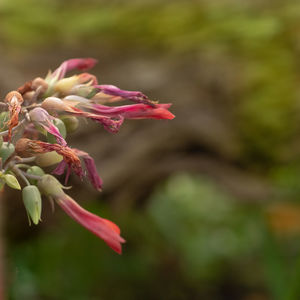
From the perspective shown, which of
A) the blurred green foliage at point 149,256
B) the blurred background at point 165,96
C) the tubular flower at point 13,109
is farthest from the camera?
the blurred green foliage at point 149,256

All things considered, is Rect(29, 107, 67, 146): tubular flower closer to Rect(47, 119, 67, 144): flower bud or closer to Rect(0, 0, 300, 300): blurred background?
Rect(47, 119, 67, 144): flower bud

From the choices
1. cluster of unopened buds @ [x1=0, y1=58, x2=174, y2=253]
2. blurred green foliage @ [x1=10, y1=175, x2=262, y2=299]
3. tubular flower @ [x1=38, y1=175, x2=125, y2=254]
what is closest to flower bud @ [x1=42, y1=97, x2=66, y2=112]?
cluster of unopened buds @ [x1=0, y1=58, x2=174, y2=253]

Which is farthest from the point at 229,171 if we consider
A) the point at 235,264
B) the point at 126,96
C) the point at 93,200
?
the point at 126,96

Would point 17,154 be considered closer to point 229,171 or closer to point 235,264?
point 229,171

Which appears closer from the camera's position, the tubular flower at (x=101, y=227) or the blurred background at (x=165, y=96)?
the tubular flower at (x=101, y=227)

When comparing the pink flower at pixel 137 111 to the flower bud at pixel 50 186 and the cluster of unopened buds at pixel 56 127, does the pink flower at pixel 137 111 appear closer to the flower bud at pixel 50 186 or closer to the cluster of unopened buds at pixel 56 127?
the cluster of unopened buds at pixel 56 127

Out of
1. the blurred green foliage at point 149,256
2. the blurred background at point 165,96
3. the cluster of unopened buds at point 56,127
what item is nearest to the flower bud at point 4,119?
the cluster of unopened buds at point 56,127

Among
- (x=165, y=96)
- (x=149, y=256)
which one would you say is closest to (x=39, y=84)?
(x=165, y=96)
